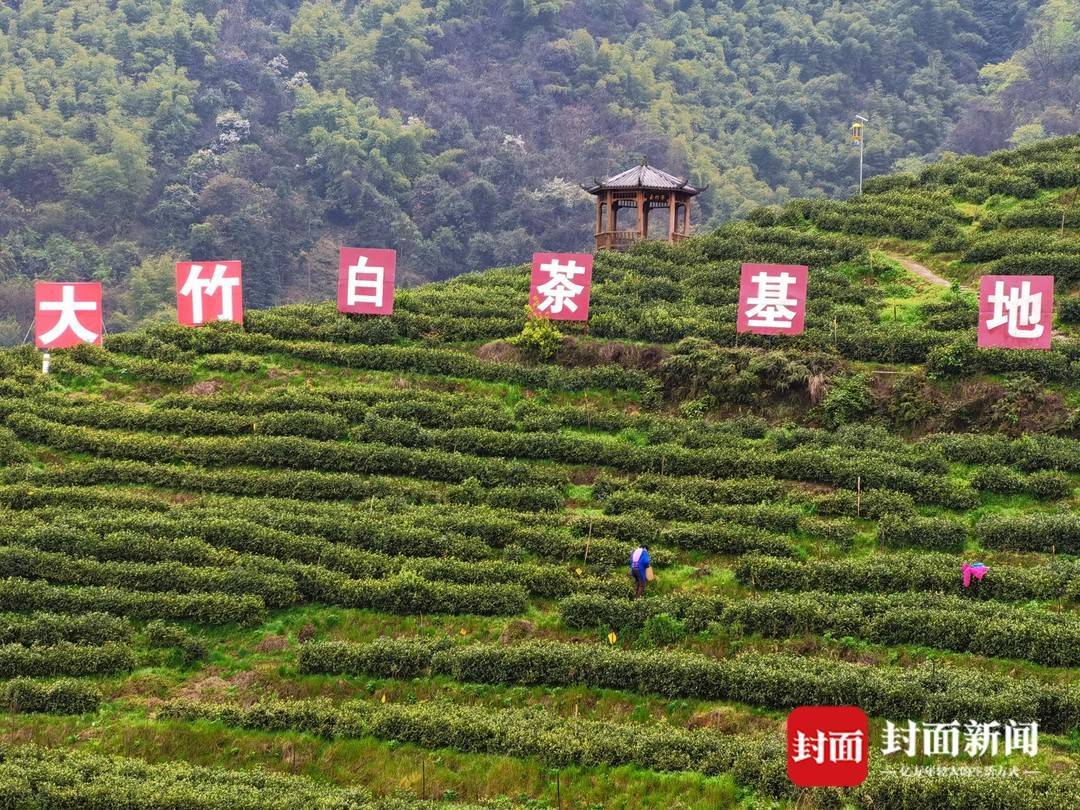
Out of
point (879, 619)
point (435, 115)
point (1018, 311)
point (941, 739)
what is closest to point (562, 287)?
point (1018, 311)

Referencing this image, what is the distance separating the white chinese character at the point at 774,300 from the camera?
33.0 metres

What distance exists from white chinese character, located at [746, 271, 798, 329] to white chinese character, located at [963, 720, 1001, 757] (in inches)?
622

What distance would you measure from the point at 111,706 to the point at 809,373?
1794 centimetres

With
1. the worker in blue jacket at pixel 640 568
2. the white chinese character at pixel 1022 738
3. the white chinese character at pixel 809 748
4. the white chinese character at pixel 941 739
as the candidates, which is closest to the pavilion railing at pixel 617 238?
the worker in blue jacket at pixel 640 568

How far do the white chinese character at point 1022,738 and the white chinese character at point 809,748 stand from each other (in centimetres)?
497

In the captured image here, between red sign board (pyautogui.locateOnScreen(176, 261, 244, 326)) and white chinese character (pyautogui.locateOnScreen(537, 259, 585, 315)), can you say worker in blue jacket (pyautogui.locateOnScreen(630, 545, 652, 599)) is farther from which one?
red sign board (pyautogui.locateOnScreen(176, 261, 244, 326))

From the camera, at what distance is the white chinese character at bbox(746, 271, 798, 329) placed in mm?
32969

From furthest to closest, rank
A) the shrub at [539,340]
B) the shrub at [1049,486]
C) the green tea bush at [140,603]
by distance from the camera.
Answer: the shrub at [539,340] < the shrub at [1049,486] < the green tea bush at [140,603]

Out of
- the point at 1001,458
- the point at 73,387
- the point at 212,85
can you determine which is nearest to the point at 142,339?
the point at 73,387

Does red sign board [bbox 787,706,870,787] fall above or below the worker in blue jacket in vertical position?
below

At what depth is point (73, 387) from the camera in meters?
34.3

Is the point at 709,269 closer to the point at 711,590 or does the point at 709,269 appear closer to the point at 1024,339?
the point at 1024,339

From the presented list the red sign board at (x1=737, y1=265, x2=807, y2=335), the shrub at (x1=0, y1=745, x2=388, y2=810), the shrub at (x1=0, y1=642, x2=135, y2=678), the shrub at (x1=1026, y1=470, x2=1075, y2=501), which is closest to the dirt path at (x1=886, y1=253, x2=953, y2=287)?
the red sign board at (x1=737, y1=265, x2=807, y2=335)

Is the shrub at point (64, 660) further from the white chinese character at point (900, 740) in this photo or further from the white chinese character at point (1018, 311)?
the white chinese character at point (1018, 311)
